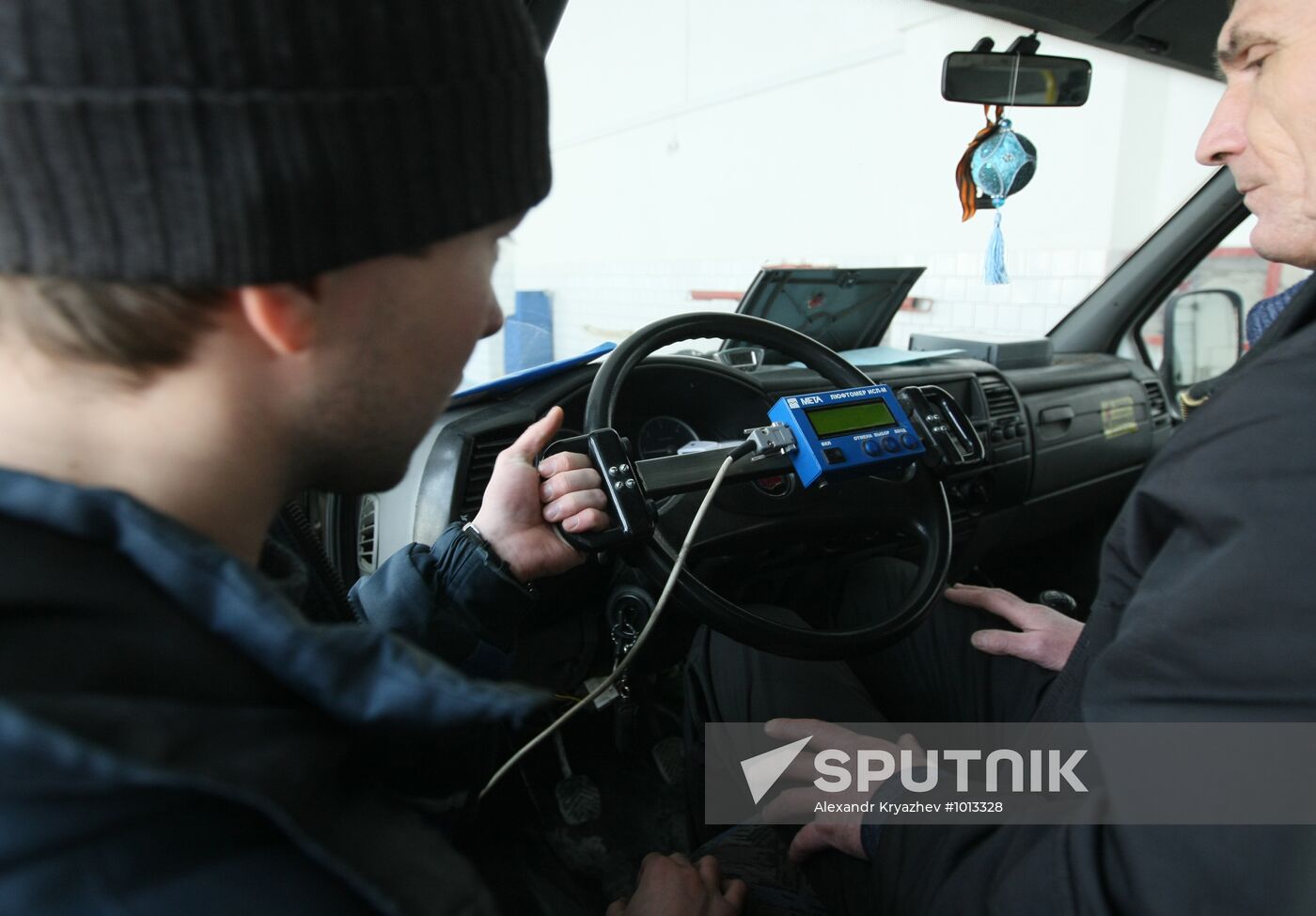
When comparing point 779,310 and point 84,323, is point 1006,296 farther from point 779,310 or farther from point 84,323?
point 84,323

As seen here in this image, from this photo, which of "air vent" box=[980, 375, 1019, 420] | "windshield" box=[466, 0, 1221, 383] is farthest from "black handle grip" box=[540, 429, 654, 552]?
"air vent" box=[980, 375, 1019, 420]

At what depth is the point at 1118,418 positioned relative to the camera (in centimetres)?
228

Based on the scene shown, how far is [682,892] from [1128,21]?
166cm

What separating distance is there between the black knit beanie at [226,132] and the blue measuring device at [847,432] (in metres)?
0.72

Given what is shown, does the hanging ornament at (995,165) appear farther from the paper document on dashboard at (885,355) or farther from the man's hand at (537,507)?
the man's hand at (537,507)

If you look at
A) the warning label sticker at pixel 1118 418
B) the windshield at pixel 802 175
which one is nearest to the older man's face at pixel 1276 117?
the windshield at pixel 802 175

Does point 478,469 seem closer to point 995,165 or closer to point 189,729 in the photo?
point 189,729

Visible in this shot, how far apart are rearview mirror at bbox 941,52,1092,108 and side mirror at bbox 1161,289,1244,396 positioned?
1.21 m

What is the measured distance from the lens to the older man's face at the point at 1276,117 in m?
0.85

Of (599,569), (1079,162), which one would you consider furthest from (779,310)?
(1079,162)

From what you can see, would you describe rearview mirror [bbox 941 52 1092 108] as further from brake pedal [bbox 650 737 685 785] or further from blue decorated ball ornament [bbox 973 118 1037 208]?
brake pedal [bbox 650 737 685 785]

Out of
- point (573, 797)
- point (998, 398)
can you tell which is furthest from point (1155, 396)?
point (573, 797)

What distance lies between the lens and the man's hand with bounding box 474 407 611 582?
961 millimetres

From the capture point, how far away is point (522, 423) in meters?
1.28
